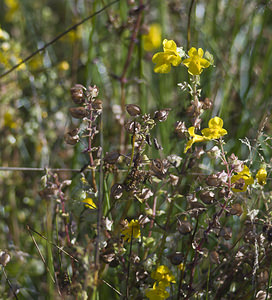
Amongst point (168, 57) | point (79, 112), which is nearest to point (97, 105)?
point (79, 112)

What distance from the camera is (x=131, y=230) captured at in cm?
72

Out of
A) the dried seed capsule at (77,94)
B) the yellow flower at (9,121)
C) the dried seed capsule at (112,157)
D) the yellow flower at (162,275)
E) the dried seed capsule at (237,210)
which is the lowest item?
the yellow flower at (162,275)

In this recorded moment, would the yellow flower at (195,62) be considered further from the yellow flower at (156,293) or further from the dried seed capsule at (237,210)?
the yellow flower at (156,293)

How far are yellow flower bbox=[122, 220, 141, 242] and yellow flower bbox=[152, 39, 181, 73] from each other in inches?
10.7

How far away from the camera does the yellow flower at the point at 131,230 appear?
71cm

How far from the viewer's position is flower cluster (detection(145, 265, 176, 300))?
697 mm

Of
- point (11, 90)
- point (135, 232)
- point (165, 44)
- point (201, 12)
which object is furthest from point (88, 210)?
point (201, 12)

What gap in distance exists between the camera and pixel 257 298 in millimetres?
700

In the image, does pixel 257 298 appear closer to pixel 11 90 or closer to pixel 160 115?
pixel 160 115

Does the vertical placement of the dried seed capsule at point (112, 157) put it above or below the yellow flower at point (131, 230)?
above

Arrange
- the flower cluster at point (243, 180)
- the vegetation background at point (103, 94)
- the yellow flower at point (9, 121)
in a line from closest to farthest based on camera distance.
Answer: the flower cluster at point (243, 180), the vegetation background at point (103, 94), the yellow flower at point (9, 121)

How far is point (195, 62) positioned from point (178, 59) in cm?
3

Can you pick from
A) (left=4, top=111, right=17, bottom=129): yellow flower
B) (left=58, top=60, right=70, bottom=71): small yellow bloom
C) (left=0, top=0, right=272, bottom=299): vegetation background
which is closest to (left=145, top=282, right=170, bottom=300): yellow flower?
(left=0, top=0, right=272, bottom=299): vegetation background

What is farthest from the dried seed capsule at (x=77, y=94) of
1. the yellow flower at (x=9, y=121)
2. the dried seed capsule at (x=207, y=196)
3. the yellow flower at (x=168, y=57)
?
the yellow flower at (x=9, y=121)
